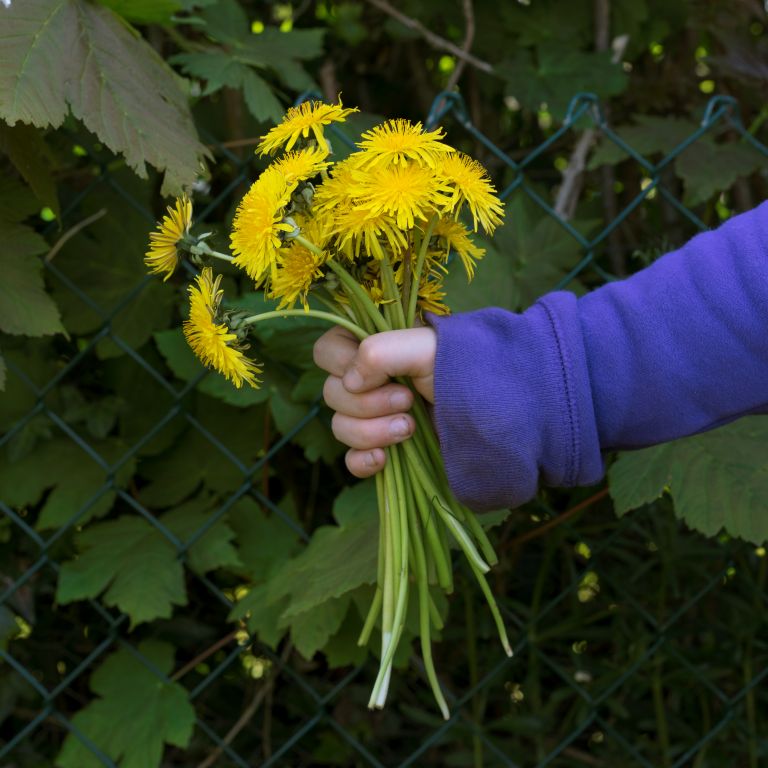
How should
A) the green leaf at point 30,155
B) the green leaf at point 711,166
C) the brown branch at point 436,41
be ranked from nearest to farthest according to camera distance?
the green leaf at point 30,155
the green leaf at point 711,166
the brown branch at point 436,41

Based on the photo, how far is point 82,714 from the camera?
4.86 feet

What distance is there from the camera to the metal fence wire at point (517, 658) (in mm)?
1502

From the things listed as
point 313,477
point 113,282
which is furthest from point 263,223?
point 313,477

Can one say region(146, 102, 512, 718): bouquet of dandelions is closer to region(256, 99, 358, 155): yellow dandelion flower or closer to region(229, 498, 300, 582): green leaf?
region(256, 99, 358, 155): yellow dandelion flower

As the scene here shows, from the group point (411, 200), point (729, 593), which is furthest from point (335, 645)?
point (411, 200)

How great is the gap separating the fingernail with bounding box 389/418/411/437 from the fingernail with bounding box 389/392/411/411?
15 millimetres

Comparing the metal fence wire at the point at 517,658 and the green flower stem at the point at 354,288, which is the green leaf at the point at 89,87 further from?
the metal fence wire at the point at 517,658

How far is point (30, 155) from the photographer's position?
1.11 m

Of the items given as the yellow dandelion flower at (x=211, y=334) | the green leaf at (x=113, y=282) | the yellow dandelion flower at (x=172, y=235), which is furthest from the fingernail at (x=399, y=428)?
the green leaf at (x=113, y=282)

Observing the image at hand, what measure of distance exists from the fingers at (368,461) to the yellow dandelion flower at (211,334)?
0.41ft

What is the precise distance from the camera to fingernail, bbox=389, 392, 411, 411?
2.85 feet

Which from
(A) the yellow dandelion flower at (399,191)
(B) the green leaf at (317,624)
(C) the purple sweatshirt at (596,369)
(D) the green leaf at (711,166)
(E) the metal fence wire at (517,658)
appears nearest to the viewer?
(A) the yellow dandelion flower at (399,191)

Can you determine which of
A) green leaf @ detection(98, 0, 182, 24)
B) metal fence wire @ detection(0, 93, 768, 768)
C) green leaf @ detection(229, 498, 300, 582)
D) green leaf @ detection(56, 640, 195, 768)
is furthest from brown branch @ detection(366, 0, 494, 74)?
green leaf @ detection(56, 640, 195, 768)

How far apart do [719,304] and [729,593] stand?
0.93 metres
